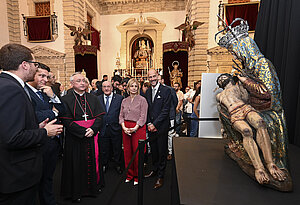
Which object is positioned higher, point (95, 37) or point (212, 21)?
point (95, 37)

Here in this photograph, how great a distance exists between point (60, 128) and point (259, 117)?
5.39ft

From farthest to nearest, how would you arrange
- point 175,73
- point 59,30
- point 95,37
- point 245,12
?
point 95,37, point 59,30, point 245,12, point 175,73

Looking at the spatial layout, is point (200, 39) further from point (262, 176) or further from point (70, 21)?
point (262, 176)

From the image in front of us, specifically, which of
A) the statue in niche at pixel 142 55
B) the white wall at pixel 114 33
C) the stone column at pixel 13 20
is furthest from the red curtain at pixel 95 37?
the stone column at pixel 13 20

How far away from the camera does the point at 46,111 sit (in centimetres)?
170

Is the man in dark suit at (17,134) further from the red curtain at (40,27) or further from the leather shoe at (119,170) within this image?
the red curtain at (40,27)

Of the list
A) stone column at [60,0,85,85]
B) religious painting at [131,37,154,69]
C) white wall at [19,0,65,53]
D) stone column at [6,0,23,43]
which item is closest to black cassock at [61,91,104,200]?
stone column at [60,0,85,85]

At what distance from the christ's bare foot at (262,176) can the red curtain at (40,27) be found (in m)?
11.3

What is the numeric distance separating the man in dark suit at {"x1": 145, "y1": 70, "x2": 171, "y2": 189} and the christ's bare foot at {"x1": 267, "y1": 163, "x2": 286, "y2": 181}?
142 centimetres

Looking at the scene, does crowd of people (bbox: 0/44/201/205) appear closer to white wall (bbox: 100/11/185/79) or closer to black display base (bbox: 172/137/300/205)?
black display base (bbox: 172/137/300/205)

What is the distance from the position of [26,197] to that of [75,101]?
113 cm

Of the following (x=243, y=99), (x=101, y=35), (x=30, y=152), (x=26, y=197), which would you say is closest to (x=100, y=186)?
(x=26, y=197)

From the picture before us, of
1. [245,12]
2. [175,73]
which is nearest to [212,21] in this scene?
[245,12]

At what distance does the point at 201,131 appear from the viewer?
8.32ft
